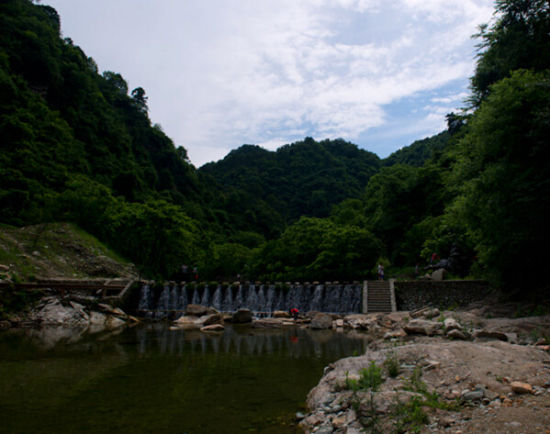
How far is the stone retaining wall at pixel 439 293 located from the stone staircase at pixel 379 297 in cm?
65

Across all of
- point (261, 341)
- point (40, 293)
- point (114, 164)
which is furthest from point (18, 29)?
point (261, 341)

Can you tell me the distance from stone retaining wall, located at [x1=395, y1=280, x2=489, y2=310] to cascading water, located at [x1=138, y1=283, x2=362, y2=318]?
2.94m

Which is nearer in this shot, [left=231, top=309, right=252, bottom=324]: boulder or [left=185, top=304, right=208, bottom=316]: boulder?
[left=231, top=309, right=252, bottom=324]: boulder

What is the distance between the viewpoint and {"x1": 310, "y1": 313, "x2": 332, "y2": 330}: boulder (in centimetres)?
1969

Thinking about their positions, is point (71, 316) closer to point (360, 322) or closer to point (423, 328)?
point (360, 322)

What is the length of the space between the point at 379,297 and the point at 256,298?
8.96 meters

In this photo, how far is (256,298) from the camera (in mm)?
27062

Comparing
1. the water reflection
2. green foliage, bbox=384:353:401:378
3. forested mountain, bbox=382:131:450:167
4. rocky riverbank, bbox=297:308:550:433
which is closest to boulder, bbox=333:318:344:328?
the water reflection

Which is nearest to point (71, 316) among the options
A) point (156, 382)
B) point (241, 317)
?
point (241, 317)

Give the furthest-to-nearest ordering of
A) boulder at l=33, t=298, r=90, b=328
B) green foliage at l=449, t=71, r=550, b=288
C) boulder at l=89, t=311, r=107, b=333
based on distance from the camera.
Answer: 1. boulder at l=33, t=298, r=90, b=328
2. boulder at l=89, t=311, r=107, b=333
3. green foliage at l=449, t=71, r=550, b=288

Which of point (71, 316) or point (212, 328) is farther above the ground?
point (71, 316)

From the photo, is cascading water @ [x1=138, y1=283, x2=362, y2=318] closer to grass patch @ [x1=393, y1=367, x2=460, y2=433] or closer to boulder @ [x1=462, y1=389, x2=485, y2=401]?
grass patch @ [x1=393, y1=367, x2=460, y2=433]

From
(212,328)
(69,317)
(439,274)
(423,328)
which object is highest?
(439,274)

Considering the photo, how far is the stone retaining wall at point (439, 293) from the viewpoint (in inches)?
820
